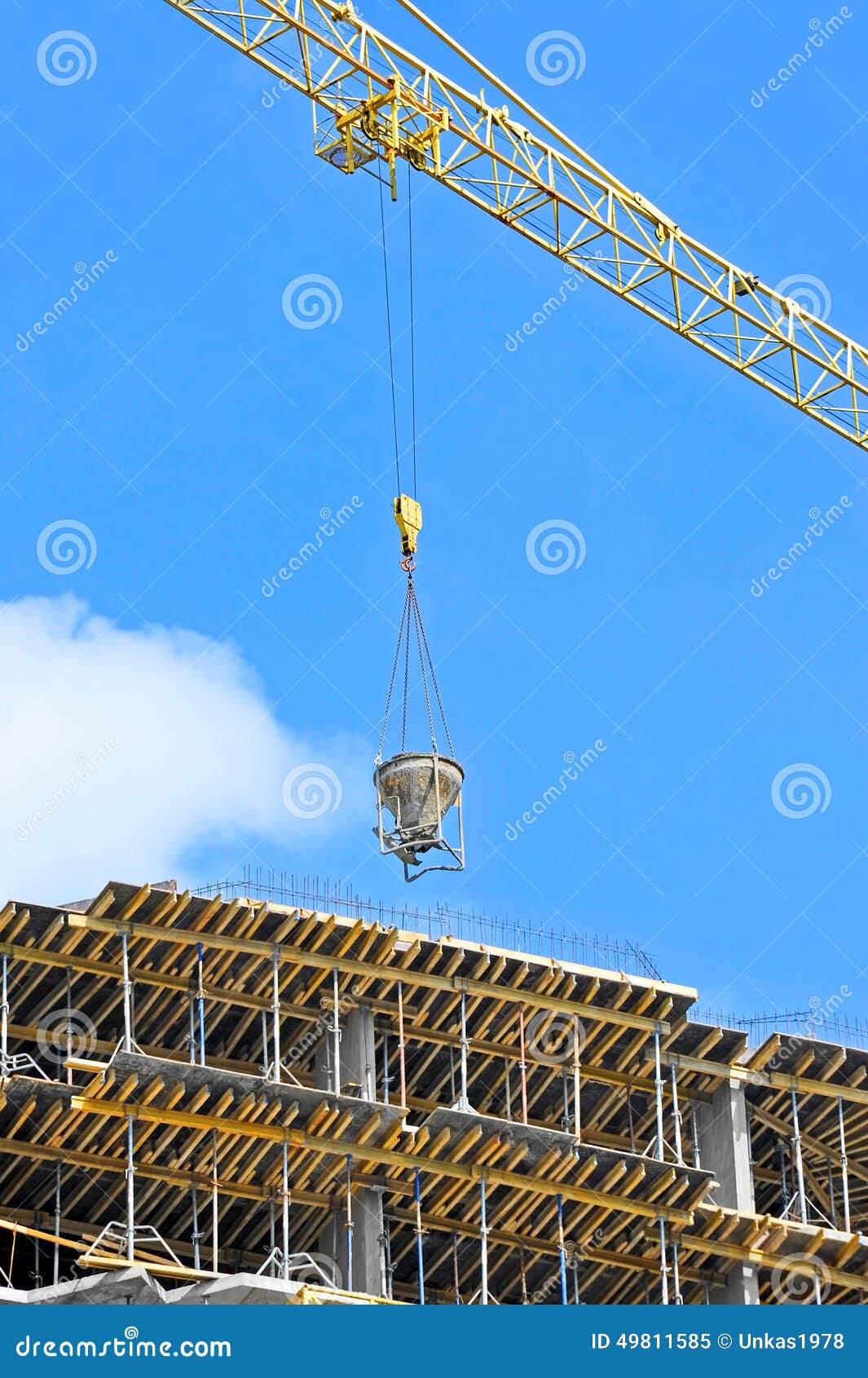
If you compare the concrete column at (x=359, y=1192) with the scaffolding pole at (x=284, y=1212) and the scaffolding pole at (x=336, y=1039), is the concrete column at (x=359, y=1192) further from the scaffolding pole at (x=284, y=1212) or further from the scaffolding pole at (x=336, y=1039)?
the scaffolding pole at (x=284, y=1212)

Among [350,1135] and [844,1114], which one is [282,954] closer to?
[350,1135]

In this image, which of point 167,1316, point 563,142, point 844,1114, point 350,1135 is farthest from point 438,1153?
point 563,142

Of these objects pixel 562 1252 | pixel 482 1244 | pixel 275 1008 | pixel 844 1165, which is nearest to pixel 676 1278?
pixel 562 1252

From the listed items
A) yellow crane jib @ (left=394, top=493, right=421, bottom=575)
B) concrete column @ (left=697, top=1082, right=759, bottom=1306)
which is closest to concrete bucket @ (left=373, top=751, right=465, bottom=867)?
yellow crane jib @ (left=394, top=493, right=421, bottom=575)

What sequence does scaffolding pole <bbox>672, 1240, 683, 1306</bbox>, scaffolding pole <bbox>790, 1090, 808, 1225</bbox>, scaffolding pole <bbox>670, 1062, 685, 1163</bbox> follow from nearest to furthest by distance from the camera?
scaffolding pole <bbox>672, 1240, 683, 1306</bbox>, scaffolding pole <bbox>670, 1062, 685, 1163</bbox>, scaffolding pole <bbox>790, 1090, 808, 1225</bbox>

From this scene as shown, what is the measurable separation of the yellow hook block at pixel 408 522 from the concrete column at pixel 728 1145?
1682 cm

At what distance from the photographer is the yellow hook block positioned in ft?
199

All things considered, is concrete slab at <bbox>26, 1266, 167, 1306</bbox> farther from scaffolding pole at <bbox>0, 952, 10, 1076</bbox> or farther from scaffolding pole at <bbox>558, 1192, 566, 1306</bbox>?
scaffolding pole at <bbox>558, 1192, 566, 1306</bbox>

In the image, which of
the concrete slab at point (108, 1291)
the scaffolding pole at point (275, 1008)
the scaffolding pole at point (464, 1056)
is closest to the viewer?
the concrete slab at point (108, 1291)

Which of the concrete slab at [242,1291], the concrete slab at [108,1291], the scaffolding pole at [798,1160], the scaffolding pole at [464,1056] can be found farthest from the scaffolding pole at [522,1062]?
the concrete slab at [108,1291]

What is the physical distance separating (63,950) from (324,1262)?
8.57 metres

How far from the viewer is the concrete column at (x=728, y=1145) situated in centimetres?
6869

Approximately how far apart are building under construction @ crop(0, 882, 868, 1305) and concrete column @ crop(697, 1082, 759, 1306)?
0.22ft

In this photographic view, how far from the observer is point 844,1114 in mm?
71375
